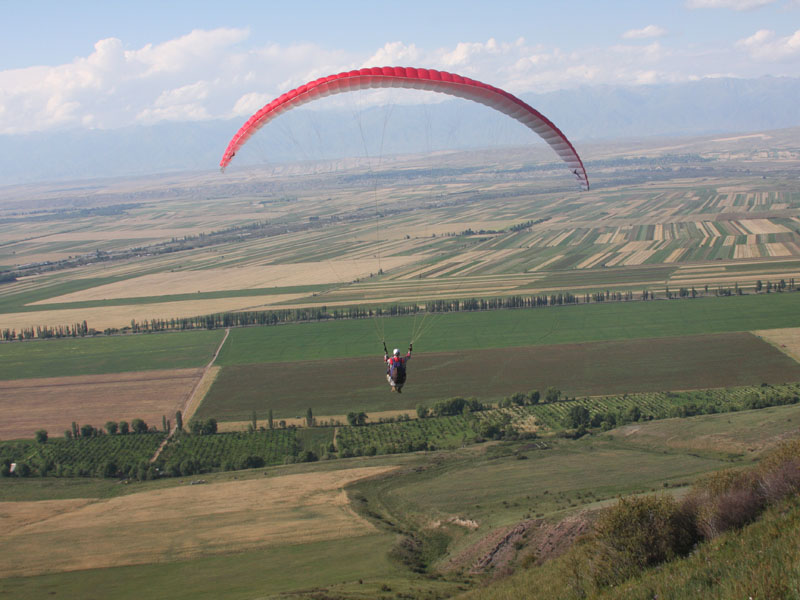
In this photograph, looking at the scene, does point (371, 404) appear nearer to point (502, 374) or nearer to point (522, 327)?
point (502, 374)

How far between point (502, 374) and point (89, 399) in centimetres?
2685

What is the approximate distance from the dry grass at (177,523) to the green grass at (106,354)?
71.3 feet

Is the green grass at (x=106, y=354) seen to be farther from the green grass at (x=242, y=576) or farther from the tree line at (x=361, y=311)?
the green grass at (x=242, y=576)

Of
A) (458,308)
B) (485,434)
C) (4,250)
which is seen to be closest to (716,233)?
(458,308)

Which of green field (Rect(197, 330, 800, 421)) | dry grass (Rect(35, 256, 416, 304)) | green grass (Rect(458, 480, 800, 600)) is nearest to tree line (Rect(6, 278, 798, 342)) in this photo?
green field (Rect(197, 330, 800, 421))

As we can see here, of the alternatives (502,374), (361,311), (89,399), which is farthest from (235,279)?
(502,374)

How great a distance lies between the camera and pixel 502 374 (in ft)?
153

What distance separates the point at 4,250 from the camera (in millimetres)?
137125

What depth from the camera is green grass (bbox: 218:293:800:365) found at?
176 feet

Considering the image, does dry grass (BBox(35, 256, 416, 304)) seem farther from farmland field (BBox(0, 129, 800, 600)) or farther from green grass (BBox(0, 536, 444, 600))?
green grass (BBox(0, 536, 444, 600))

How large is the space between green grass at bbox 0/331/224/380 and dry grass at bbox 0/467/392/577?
71.3 feet

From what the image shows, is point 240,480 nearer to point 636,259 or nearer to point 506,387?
point 506,387

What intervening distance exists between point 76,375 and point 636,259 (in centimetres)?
6226

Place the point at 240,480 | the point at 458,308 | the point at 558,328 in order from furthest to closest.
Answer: the point at 458,308 → the point at 558,328 → the point at 240,480
